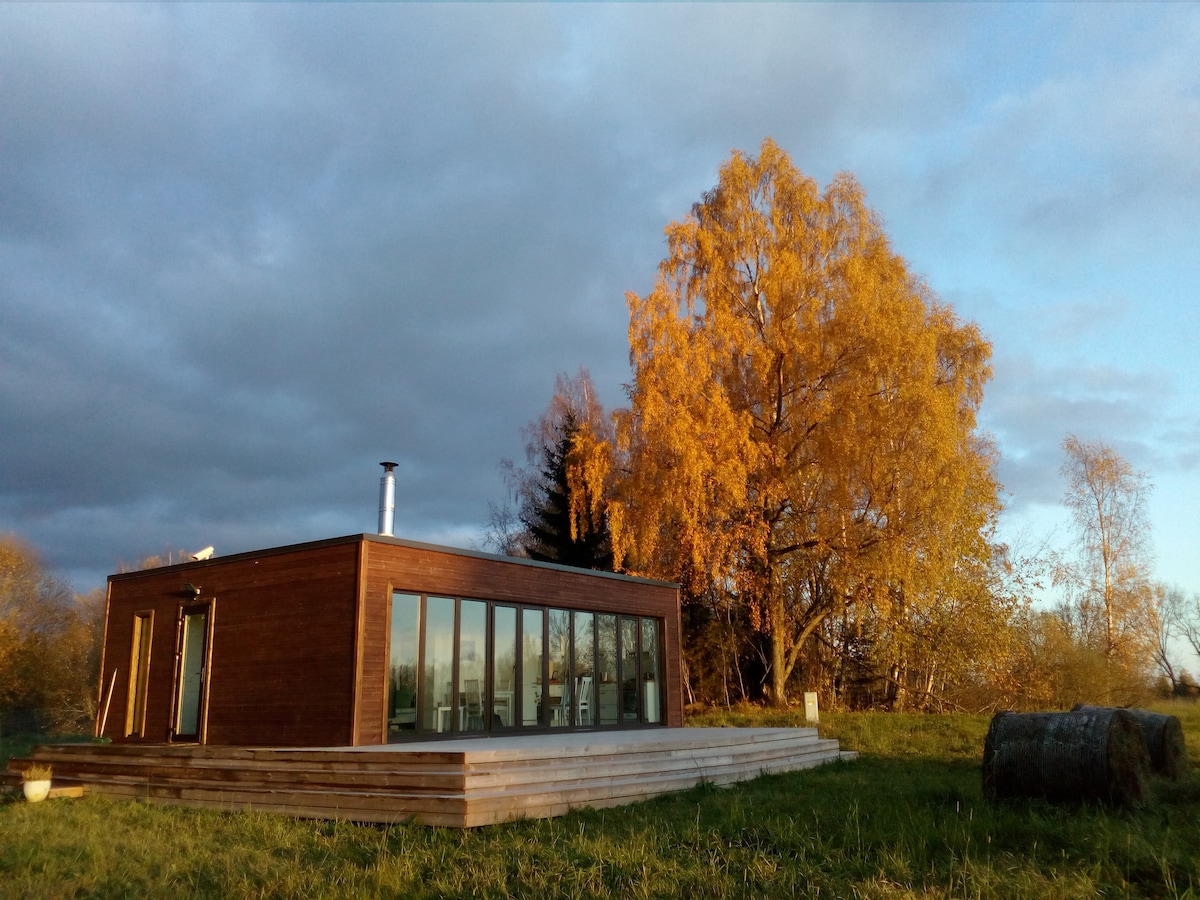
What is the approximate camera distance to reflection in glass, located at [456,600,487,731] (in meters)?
11.2

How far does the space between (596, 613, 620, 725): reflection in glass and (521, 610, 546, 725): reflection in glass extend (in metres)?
1.34

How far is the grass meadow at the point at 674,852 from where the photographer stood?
5.12 meters

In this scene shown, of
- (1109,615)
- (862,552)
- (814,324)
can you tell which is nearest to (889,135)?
(814,324)

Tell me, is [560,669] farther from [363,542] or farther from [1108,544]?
[1108,544]

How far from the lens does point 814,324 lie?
18.1 metres

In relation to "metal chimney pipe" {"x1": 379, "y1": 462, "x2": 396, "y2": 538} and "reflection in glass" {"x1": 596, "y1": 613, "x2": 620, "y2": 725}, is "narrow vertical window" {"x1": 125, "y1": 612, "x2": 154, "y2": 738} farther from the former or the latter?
"reflection in glass" {"x1": 596, "y1": 613, "x2": 620, "y2": 725}

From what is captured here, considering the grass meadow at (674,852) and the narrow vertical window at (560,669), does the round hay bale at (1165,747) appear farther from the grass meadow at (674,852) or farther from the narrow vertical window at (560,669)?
the narrow vertical window at (560,669)

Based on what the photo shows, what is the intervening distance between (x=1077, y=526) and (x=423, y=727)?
21.1m

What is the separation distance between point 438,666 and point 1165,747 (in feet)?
25.1

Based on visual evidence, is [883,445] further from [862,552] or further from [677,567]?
[677,567]

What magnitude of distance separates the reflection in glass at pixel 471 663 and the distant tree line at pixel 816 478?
21.8 ft

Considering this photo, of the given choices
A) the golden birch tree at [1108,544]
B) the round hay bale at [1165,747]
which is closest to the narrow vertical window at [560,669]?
the round hay bale at [1165,747]

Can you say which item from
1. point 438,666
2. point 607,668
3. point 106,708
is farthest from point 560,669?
point 106,708

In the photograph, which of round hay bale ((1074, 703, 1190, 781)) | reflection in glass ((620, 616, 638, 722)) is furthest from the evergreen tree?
round hay bale ((1074, 703, 1190, 781))
